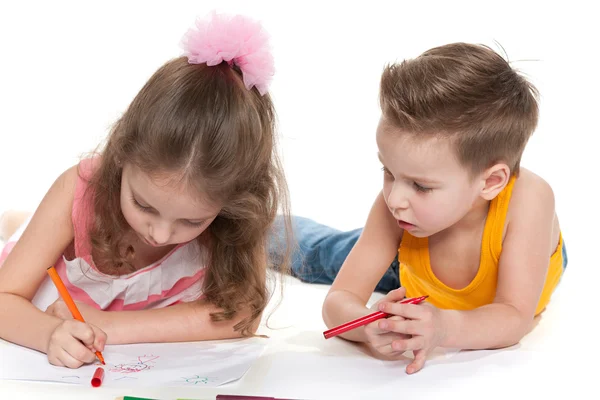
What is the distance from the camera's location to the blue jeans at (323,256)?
1.56 m

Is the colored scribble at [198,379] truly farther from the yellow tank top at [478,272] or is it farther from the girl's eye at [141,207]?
the yellow tank top at [478,272]

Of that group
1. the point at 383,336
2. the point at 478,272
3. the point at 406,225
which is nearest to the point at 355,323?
the point at 383,336

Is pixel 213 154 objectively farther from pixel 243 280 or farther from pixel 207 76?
pixel 243 280

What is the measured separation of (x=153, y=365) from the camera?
1146mm

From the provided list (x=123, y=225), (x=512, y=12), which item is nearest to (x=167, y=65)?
(x=123, y=225)

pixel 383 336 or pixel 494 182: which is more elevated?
pixel 494 182

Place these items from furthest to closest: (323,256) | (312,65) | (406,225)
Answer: (312,65) → (323,256) → (406,225)

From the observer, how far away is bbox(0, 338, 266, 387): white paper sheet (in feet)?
3.59

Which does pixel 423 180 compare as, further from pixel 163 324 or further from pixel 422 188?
pixel 163 324

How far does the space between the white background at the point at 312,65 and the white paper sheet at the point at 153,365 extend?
0.92 m

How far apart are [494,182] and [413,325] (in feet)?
0.80

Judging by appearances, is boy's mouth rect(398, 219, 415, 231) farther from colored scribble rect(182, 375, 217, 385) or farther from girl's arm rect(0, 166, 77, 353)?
girl's arm rect(0, 166, 77, 353)

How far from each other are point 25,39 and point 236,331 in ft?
4.53

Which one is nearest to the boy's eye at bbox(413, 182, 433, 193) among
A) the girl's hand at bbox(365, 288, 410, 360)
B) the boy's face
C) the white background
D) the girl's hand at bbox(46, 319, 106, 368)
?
the boy's face
